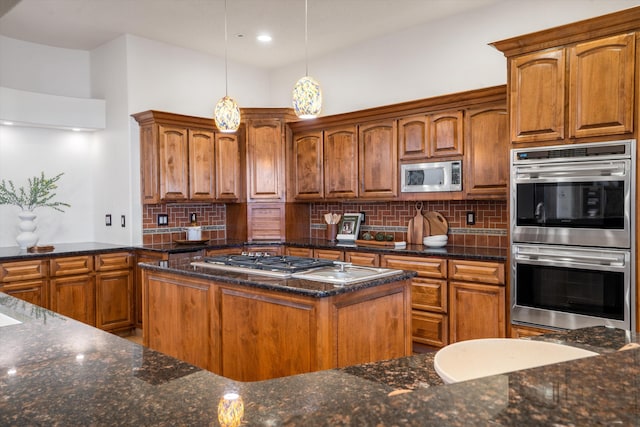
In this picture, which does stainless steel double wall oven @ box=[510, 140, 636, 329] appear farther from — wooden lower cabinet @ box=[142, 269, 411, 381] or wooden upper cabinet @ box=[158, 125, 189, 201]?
wooden upper cabinet @ box=[158, 125, 189, 201]

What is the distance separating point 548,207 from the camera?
347cm

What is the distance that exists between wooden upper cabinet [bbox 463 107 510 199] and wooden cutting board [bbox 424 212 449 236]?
1.80 ft

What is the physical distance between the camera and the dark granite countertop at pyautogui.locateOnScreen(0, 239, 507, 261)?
4.11 metres

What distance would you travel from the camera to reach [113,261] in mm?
4988

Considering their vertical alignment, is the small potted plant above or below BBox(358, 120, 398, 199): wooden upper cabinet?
below

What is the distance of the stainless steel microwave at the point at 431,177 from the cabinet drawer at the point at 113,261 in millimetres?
2980

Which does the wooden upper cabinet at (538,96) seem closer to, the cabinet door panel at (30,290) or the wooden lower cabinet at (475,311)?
the wooden lower cabinet at (475,311)

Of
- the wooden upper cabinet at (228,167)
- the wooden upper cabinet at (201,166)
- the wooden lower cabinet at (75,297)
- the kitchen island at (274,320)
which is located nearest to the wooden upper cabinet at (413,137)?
the kitchen island at (274,320)

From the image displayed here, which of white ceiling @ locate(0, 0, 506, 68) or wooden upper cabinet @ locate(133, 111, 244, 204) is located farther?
wooden upper cabinet @ locate(133, 111, 244, 204)

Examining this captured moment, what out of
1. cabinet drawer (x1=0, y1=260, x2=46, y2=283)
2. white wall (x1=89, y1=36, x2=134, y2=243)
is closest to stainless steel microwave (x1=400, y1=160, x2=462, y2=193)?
white wall (x1=89, y1=36, x2=134, y2=243)

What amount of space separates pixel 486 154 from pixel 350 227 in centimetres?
188

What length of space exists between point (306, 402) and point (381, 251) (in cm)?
370

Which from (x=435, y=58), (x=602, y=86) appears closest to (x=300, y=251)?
(x=435, y=58)

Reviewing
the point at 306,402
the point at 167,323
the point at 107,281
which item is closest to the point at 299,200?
the point at 107,281
